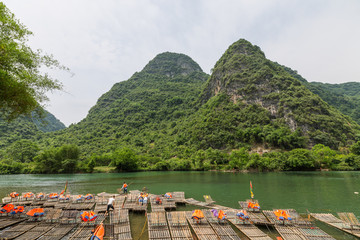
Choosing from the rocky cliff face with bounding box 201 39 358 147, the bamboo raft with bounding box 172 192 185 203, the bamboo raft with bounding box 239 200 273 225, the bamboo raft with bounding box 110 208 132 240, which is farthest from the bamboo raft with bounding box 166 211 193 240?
the rocky cliff face with bounding box 201 39 358 147

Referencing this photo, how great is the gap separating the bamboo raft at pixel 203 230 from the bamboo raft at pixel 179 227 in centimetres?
61

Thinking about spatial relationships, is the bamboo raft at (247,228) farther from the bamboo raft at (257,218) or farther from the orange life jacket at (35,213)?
the orange life jacket at (35,213)

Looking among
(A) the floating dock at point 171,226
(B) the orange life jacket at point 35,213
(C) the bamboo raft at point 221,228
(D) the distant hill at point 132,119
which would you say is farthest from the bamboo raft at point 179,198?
(D) the distant hill at point 132,119

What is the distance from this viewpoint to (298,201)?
23.4 m

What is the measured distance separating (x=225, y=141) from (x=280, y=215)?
3263 inches

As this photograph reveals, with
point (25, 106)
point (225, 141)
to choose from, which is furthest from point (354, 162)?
point (25, 106)

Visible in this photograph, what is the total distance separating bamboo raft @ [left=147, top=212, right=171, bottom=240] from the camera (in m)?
12.0

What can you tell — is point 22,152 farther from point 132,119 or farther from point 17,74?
point 17,74

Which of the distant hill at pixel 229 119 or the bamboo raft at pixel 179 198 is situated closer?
the bamboo raft at pixel 179 198

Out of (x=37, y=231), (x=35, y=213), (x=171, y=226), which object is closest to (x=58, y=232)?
(x=37, y=231)

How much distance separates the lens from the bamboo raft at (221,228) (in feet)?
39.3

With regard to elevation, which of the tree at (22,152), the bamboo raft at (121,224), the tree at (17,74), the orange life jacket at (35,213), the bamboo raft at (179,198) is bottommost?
the bamboo raft at (179,198)

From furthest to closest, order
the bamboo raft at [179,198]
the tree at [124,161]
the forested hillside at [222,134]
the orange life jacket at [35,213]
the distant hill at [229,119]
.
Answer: the distant hill at [229,119] → the tree at [124,161] → the forested hillside at [222,134] → the bamboo raft at [179,198] → the orange life jacket at [35,213]

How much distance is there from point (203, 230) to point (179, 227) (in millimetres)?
1662
